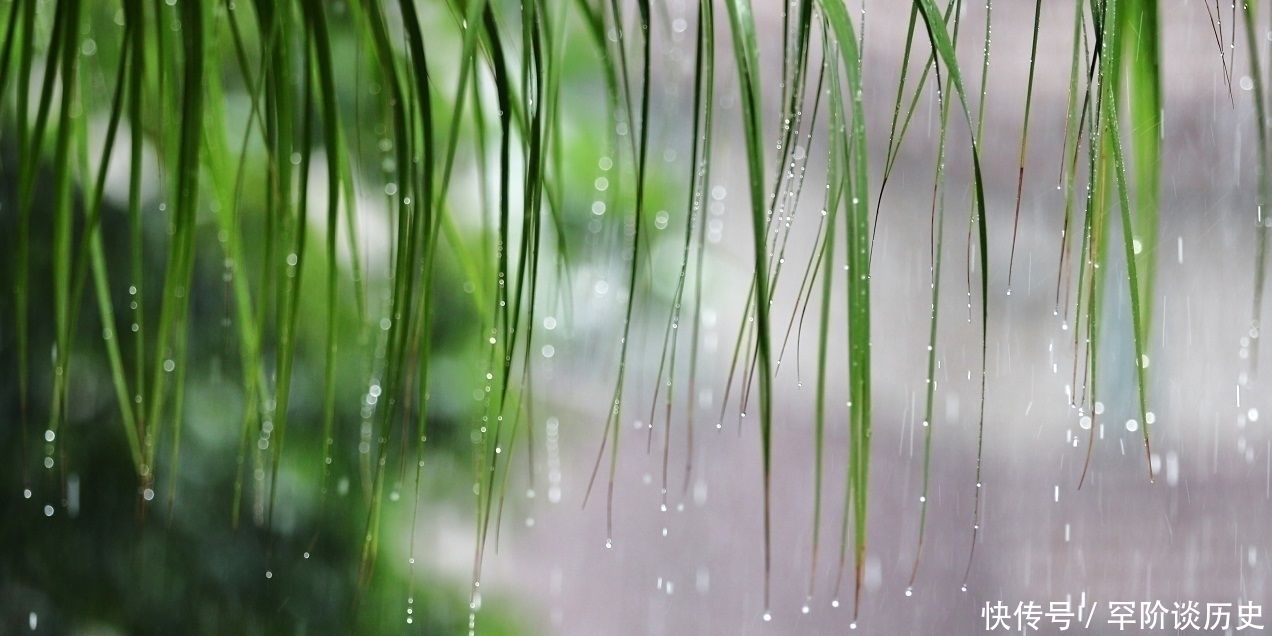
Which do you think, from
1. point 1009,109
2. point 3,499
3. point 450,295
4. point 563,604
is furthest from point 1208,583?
point 3,499

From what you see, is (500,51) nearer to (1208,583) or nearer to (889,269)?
(889,269)

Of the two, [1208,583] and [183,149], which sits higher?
[183,149]

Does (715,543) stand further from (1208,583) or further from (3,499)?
(3,499)

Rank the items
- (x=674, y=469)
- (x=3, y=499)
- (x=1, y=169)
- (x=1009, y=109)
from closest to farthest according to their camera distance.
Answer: (x=1, y=169) < (x=3, y=499) < (x=1009, y=109) < (x=674, y=469)

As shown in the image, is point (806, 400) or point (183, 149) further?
point (806, 400)

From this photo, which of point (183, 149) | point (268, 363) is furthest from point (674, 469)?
point (183, 149)

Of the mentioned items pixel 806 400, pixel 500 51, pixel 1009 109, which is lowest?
pixel 806 400

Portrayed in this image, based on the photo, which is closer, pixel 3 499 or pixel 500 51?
pixel 500 51

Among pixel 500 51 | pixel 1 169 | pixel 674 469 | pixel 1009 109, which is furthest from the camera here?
pixel 674 469

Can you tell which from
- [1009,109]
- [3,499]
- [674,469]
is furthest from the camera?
[674,469]
